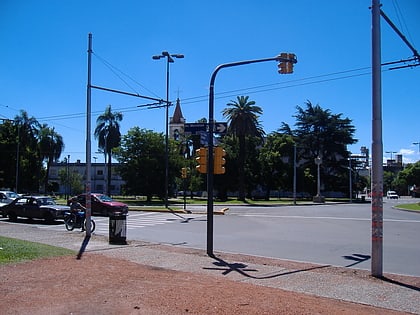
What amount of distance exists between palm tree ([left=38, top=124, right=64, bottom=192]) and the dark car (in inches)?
2061

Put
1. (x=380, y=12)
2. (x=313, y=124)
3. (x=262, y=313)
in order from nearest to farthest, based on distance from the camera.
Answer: (x=262, y=313)
(x=380, y=12)
(x=313, y=124)

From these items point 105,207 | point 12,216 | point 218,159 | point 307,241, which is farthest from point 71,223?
point 105,207

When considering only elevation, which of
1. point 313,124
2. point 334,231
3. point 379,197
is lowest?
point 334,231

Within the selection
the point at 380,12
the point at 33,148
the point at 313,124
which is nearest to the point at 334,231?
the point at 380,12

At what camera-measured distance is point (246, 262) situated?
1138 centimetres

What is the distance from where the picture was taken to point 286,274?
980 cm

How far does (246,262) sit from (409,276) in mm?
3723

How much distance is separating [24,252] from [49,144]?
68.6m

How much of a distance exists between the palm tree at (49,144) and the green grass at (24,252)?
6591 centimetres

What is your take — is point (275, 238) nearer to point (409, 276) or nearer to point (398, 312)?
point (409, 276)

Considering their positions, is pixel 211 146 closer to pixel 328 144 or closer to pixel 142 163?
pixel 142 163

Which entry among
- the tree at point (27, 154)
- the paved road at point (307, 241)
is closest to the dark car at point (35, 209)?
the paved road at point (307, 241)

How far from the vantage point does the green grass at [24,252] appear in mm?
10638

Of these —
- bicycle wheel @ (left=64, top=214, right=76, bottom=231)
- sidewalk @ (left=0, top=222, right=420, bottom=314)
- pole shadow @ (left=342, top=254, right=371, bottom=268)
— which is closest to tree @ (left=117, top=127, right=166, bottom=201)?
bicycle wheel @ (left=64, top=214, right=76, bottom=231)
